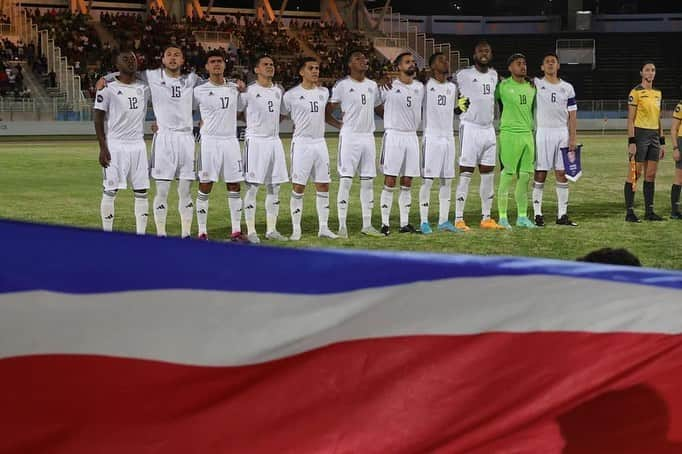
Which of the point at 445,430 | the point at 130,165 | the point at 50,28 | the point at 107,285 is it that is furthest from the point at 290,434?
the point at 50,28

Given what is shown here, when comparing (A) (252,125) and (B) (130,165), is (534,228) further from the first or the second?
(B) (130,165)

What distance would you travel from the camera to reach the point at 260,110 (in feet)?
37.8

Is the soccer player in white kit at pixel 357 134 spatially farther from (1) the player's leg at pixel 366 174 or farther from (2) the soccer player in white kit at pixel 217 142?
(2) the soccer player in white kit at pixel 217 142

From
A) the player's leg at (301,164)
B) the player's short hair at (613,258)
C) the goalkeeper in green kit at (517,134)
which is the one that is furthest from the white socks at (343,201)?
the player's short hair at (613,258)

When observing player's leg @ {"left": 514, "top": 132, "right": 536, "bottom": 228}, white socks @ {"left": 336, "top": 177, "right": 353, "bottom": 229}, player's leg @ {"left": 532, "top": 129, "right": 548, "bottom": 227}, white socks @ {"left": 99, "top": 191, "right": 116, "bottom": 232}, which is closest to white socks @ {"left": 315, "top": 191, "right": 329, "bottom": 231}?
white socks @ {"left": 336, "top": 177, "right": 353, "bottom": 229}

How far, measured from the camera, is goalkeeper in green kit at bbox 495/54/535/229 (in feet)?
41.0

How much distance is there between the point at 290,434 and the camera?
7.82ft

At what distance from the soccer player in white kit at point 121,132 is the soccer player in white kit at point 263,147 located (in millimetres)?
1377

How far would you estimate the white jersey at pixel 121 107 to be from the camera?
10.6m

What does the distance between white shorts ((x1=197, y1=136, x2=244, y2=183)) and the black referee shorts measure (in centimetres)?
562

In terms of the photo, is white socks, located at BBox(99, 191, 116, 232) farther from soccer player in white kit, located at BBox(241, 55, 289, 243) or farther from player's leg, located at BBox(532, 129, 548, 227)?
player's leg, located at BBox(532, 129, 548, 227)

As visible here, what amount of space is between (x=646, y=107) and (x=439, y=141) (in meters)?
3.01

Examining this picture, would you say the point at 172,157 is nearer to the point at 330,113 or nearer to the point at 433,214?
the point at 330,113

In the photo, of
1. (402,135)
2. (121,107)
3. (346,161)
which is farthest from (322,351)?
(402,135)
